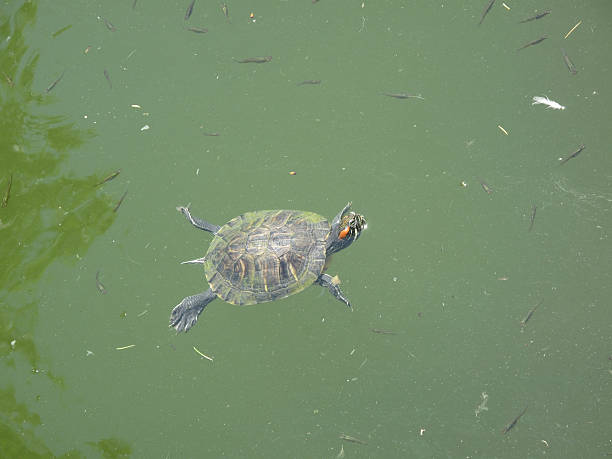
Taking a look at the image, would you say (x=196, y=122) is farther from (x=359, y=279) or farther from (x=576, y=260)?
(x=576, y=260)

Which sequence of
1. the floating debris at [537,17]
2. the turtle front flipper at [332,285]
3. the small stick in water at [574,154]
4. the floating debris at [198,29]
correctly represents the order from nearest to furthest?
the turtle front flipper at [332,285], the small stick in water at [574,154], the floating debris at [537,17], the floating debris at [198,29]

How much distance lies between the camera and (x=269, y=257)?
227cm

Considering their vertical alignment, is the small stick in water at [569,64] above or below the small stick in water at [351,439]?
above

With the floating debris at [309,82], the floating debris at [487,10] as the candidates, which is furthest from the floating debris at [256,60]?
the floating debris at [487,10]

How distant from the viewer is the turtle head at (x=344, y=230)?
2.30 metres

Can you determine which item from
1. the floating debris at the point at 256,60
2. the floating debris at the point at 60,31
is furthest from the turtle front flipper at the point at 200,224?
the floating debris at the point at 60,31

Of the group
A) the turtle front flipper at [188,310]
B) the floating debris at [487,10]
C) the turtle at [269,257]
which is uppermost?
the floating debris at [487,10]

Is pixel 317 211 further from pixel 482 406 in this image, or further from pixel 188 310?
pixel 482 406

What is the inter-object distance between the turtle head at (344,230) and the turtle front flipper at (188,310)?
69 cm

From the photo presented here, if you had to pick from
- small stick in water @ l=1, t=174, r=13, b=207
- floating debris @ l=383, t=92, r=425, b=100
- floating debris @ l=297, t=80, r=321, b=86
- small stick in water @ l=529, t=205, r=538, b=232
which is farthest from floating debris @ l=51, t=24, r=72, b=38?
small stick in water @ l=529, t=205, r=538, b=232

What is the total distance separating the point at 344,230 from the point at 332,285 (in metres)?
0.30

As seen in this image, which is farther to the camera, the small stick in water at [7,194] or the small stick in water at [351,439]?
the small stick in water at [7,194]

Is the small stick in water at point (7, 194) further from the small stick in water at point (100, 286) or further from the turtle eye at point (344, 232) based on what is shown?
the turtle eye at point (344, 232)

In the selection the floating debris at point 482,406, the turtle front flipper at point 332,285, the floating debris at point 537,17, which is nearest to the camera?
the floating debris at point 482,406
